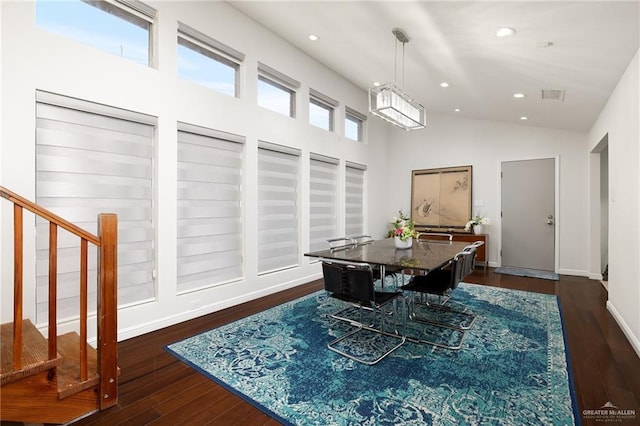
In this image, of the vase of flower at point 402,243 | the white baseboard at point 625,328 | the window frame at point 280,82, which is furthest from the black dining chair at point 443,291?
the window frame at point 280,82

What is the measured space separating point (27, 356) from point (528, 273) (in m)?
7.05

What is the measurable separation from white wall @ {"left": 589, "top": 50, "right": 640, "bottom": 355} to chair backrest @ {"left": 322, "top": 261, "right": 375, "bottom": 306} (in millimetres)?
2445

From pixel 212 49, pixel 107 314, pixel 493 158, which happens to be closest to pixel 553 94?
pixel 493 158

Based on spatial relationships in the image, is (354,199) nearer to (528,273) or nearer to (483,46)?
(528,273)

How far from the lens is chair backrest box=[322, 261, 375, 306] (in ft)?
8.75

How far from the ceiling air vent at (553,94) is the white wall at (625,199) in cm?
52

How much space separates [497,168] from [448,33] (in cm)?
433

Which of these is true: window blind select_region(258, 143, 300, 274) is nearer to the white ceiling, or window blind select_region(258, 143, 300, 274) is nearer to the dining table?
the dining table

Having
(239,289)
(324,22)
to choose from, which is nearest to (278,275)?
(239,289)

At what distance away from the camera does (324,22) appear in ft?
13.1

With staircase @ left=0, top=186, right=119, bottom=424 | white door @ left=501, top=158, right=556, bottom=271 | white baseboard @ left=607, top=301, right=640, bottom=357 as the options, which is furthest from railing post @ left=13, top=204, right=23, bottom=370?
white door @ left=501, top=158, right=556, bottom=271

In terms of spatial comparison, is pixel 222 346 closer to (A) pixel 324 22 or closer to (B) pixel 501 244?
(A) pixel 324 22

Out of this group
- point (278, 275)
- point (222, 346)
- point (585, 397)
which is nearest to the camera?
point (585, 397)

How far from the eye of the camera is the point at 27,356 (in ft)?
6.30
